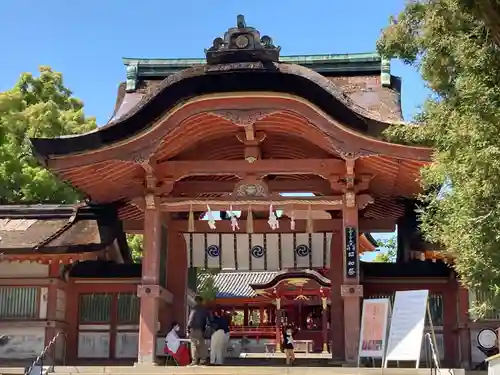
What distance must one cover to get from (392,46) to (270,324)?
26206 mm

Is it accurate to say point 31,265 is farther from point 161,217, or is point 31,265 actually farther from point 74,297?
point 161,217

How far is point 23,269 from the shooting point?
1316 centimetres

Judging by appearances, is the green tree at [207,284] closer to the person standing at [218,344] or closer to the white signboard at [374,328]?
the person standing at [218,344]

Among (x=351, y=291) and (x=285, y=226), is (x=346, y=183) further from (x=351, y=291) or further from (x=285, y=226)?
(x=285, y=226)

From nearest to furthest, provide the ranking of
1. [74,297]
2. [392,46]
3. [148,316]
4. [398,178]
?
[392,46] → [148,316] → [398,178] → [74,297]

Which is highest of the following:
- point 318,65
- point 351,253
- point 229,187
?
point 318,65

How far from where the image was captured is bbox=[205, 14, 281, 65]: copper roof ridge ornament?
11.0 metres

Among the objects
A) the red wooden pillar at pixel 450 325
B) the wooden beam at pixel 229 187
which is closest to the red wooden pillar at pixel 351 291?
the wooden beam at pixel 229 187

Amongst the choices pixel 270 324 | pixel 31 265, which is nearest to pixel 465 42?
pixel 31 265

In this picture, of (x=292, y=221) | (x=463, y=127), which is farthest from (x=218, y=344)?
(x=463, y=127)

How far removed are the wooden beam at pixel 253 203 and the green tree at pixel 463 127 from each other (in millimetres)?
4212

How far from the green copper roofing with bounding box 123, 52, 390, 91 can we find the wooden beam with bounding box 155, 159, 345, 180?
9.23 ft

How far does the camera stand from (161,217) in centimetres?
1262

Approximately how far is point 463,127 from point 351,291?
5.04 m
